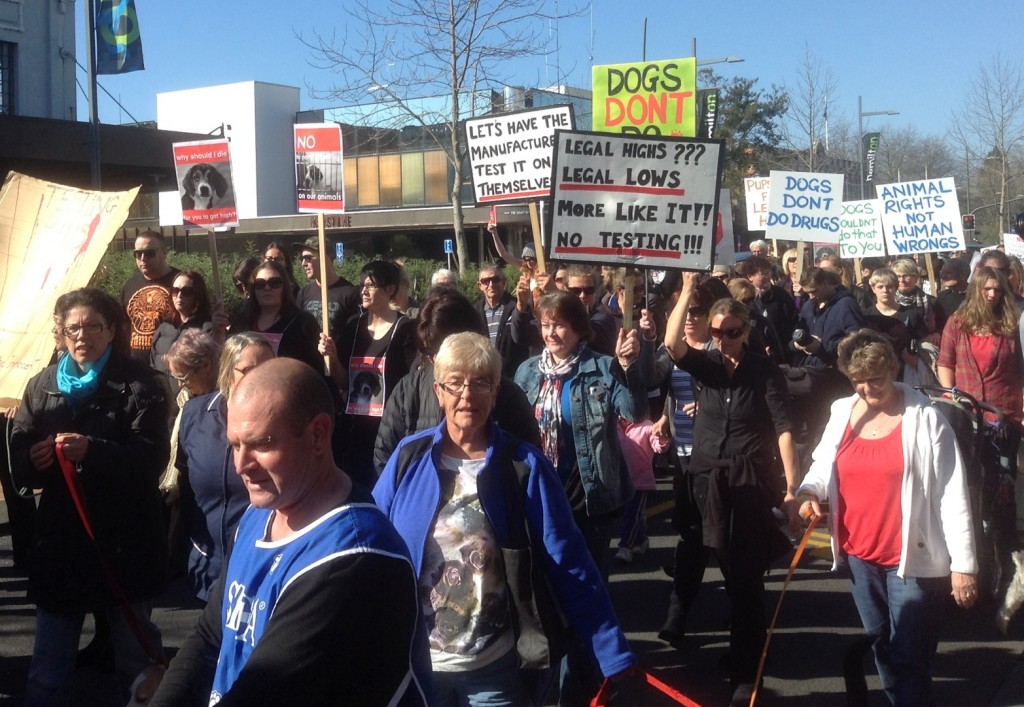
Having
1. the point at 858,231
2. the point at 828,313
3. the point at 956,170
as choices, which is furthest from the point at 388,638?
the point at 956,170

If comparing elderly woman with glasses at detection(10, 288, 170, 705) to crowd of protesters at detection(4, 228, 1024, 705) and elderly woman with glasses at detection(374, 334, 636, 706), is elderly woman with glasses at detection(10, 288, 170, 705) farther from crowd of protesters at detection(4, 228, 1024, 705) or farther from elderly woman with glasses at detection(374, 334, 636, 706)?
elderly woman with glasses at detection(374, 334, 636, 706)

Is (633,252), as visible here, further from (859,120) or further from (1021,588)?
(859,120)

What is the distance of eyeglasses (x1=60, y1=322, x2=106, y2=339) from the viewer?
446 centimetres

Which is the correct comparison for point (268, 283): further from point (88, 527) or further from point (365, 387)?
point (88, 527)

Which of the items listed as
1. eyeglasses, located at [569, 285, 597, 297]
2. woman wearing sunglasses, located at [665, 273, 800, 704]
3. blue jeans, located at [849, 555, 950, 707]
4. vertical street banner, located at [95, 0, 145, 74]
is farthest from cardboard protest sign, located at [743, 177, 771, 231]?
blue jeans, located at [849, 555, 950, 707]

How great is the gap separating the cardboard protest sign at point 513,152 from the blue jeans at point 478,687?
5890 millimetres

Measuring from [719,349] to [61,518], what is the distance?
3.09 m

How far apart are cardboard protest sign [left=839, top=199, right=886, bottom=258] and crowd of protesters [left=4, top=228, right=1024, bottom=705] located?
8.49 meters

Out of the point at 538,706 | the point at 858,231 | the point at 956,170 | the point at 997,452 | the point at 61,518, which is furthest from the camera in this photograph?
the point at 956,170

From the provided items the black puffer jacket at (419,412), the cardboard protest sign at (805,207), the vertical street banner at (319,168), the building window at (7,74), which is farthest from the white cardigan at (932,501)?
the building window at (7,74)

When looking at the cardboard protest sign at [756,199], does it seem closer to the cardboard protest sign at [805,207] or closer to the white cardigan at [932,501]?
the cardboard protest sign at [805,207]

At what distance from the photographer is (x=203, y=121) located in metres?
62.7

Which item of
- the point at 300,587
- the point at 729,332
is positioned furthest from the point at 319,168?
the point at 300,587

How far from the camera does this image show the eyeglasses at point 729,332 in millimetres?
5474
